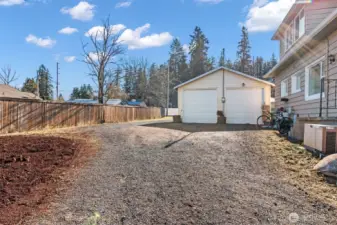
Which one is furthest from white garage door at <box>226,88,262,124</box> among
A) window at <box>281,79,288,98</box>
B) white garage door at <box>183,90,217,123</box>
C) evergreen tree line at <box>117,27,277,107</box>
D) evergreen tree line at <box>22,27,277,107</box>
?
evergreen tree line at <box>117,27,277,107</box>

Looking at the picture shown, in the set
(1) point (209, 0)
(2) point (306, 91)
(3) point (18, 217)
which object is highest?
(1) point (209, 0)

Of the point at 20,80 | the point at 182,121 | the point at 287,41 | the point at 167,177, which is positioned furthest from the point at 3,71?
the point at 167,177

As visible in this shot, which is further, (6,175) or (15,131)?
(15,131)

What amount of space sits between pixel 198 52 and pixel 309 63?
41363mm

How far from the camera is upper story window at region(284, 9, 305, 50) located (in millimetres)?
10027

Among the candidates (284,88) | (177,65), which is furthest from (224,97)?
(177,65)

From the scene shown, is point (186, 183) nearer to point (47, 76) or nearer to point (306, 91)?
point (306, 91)

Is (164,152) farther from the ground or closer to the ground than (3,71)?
closer to the ground

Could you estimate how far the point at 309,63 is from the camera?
894cm

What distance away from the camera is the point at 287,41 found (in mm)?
12266

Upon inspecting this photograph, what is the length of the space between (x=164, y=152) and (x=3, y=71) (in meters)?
46.8

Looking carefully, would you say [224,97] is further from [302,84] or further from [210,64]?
[210,64]

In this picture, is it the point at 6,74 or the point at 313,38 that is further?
the point at 6,74

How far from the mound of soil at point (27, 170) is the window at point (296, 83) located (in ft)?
27.5
